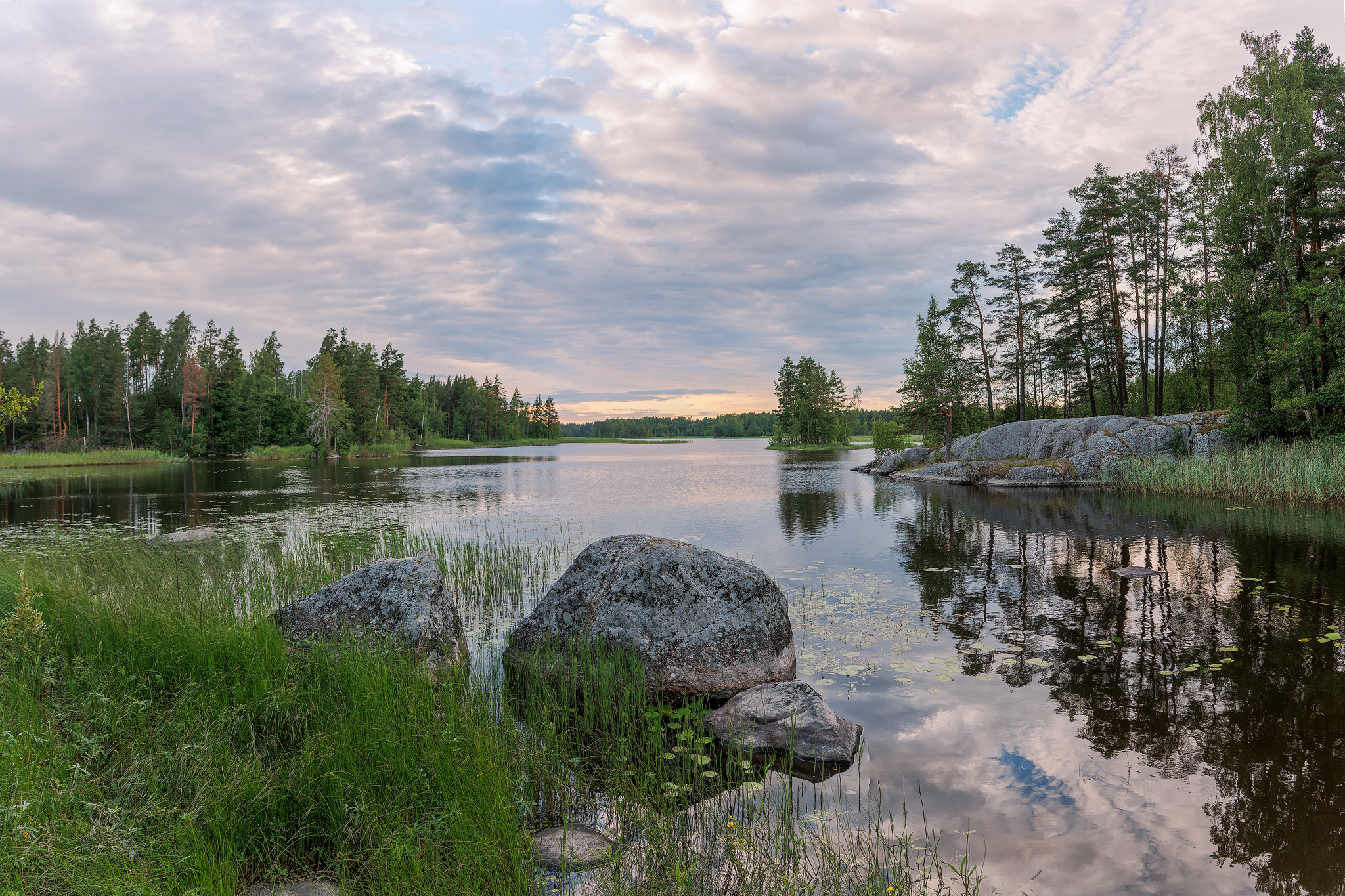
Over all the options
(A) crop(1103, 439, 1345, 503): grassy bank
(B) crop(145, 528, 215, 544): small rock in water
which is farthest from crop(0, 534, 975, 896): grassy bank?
(A) crop(1103, 439, 1345, 503): grassy bank

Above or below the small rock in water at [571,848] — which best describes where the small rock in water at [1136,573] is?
below

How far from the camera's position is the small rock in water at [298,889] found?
3.54m

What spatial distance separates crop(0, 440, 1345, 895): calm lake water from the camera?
4.55 metres

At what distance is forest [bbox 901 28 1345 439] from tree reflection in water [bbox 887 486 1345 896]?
11.4 metres

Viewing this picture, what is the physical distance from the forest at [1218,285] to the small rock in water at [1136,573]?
18.4 m

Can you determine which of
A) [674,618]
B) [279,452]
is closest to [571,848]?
[674,618]

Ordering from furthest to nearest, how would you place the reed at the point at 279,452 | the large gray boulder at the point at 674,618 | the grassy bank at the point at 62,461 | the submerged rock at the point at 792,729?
the reed at the point at 279,452 < the grassy bank at the point at 62,461 < the large gray boulder at the point at 674,618 < the submerged rock at the point at 792,729

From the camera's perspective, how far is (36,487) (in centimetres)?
3525

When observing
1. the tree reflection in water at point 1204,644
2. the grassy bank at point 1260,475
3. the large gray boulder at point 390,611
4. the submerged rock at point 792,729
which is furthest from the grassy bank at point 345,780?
the grassy bank at point 1260,475

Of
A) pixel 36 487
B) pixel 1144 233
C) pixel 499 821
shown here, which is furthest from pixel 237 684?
pixel 1144 233

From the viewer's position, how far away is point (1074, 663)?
7.93 metres

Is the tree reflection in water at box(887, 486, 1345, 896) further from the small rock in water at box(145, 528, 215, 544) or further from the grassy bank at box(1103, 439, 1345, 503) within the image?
the small rock in water at box(145, 528, 215, 544)

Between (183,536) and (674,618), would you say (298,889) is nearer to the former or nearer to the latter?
(674,618)

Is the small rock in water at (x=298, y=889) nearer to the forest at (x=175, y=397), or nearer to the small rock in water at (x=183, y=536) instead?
the small rock in water at (x=183, y=536)
